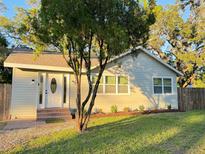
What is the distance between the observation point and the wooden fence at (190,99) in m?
20.3

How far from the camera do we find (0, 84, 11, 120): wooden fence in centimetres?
1420

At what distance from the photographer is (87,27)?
891 cm

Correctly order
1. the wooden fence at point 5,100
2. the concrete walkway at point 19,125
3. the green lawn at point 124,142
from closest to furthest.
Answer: the green lawn at point 124,142 < the concrete walkway at point 19,125 < the wooden fence at point 5,100

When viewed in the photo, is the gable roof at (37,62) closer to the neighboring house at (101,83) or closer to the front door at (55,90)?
the neighboring house at (101,83)

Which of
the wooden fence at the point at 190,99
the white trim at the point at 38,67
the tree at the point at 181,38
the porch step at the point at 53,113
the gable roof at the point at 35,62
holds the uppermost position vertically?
the tree at the point at 181,38

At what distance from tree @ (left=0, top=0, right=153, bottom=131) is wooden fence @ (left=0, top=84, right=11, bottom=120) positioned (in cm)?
516

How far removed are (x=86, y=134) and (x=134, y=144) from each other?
2.34 metres

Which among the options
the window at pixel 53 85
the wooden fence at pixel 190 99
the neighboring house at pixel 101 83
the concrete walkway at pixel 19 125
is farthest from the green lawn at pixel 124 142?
the wooden fence at pixel 190 99

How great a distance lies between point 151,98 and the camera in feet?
61.4

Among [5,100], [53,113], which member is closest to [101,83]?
[53,113]

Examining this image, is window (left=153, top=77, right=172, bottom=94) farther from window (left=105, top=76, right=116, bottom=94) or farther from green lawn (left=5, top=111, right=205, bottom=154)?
green lawn (left=5, top=111, right=205, bottom=154)

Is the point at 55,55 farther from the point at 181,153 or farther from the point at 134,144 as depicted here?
the point at 181,153

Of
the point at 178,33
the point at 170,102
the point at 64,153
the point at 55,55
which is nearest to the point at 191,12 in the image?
the point at 178,33

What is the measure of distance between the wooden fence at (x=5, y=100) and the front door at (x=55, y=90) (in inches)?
93.4
